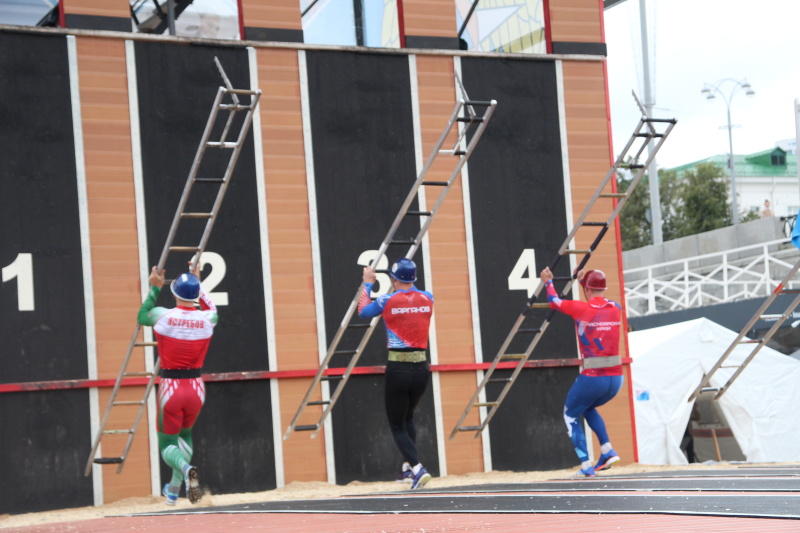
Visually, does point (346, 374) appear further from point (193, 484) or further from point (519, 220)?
point (519, 220)

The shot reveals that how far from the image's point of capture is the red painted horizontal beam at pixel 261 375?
36.4 ft

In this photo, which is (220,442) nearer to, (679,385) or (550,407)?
(550,407)

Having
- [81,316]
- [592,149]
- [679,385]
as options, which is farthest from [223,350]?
[679,385]

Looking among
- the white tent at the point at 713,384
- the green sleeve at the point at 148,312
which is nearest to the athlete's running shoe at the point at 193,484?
the green sleeve at the point at 148,312

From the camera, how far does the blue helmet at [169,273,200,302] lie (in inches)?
398

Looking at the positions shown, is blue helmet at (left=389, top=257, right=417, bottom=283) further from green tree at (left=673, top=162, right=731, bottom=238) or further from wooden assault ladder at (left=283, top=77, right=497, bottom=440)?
green tree at (left=673, top=162, right=731, bottom=238)

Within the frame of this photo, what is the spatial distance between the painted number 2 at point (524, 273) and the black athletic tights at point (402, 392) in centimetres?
251

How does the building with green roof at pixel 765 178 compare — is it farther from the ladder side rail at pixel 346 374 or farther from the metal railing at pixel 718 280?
the ladder side rail at pixel 346 374

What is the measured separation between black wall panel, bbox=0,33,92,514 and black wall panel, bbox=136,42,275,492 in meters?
0.80

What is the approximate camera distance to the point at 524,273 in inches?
521

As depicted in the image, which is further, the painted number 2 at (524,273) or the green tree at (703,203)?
the green tree at (703,203)

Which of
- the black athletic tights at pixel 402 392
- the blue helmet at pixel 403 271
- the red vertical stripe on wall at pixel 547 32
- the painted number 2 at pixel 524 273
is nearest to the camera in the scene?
the black athletic tights at pixel 402 392

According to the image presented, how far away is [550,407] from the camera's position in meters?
13.2

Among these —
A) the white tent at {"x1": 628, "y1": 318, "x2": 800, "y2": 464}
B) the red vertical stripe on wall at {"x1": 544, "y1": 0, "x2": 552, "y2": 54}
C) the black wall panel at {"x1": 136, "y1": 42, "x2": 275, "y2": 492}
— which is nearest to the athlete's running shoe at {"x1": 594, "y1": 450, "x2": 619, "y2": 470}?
the black wall panel at {"x1": 136, "y1": 42, "x2": 275, "y2": 492}
